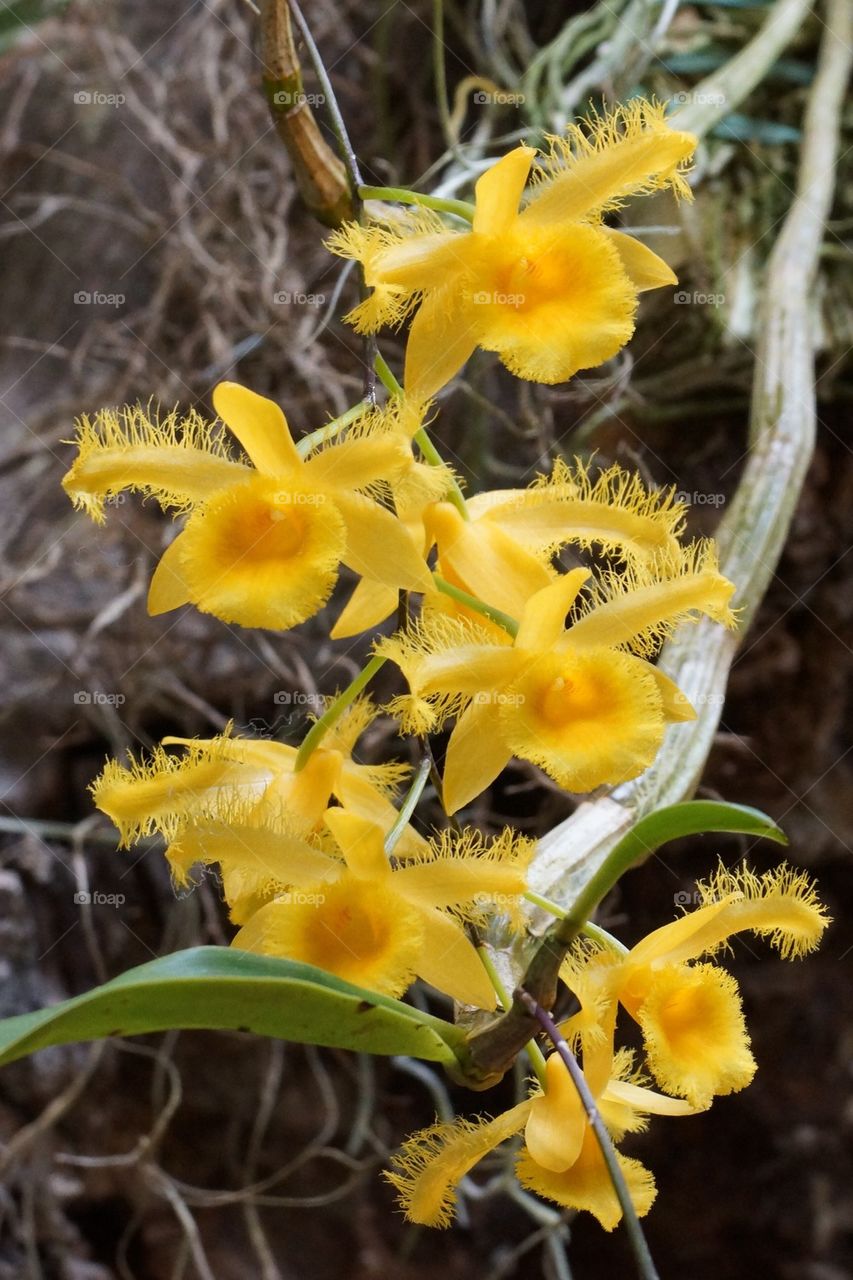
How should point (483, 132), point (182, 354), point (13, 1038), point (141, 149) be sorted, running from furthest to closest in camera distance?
point (141, 149) → point (182, 354) → point (483, 132) → point (13, 1038)

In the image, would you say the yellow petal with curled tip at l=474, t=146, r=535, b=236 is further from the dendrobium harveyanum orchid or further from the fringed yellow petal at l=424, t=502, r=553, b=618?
the fringed yellow petal at l=424, t=502, r=553, b=618

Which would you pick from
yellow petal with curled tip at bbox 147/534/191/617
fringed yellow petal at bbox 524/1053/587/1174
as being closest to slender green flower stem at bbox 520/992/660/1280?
fringed yellow petal at bbox 524/1053/587/1174

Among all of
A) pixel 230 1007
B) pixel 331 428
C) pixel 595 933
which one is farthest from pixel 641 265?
pixel 230 1007

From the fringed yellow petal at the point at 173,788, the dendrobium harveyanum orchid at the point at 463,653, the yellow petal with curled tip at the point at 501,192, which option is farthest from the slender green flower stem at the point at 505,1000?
the yellow petal with curled tip at the point at 501,192

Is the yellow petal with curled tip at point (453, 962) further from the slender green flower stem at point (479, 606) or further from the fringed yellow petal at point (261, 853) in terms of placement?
the slender green flower stem at point (479, 606)

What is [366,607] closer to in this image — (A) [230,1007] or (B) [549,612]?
(B) [549,612]

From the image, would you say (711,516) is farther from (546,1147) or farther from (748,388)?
(546,1147)

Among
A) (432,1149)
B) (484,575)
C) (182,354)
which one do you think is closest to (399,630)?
(484,575)
